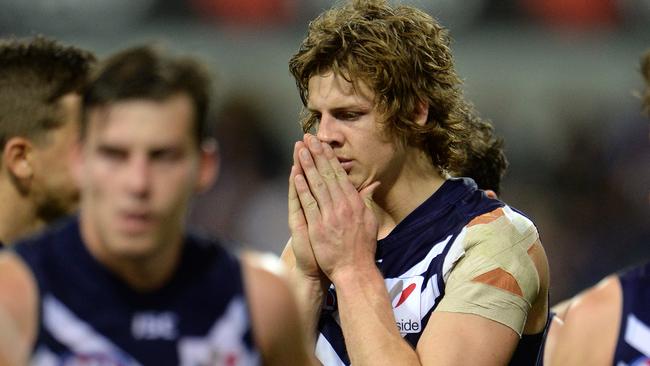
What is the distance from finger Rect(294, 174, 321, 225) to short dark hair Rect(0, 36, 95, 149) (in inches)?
31.8

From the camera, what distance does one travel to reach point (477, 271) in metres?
3.83

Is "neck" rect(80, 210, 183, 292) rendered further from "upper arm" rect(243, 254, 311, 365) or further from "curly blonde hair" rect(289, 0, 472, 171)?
"curly blonde hair" rect(289, 0, 472, 171)

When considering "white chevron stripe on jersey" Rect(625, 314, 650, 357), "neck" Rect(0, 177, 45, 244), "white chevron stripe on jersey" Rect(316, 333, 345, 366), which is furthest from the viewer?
"white chevron stripe on jersey" Rect(316, 333, 345, 366)

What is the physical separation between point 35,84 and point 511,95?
700 cm

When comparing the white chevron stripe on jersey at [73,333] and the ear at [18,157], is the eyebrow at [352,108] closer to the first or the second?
the ear at [18,157]

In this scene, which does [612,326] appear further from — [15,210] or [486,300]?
[15,210]

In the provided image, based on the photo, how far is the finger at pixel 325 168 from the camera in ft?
13.1

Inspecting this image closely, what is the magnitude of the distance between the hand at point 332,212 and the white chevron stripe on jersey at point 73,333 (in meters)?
1.35

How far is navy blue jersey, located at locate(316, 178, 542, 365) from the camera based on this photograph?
154 inches

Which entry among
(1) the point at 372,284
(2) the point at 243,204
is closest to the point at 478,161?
(1) the point at 372,284

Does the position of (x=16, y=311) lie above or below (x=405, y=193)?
above

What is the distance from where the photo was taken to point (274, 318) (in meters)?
2.75

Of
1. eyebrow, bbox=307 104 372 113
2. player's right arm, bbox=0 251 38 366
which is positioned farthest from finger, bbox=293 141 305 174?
player's right arm, bbox=0 251 38 366

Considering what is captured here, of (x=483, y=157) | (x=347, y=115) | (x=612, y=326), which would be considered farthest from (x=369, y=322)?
(x=483, y=157)
